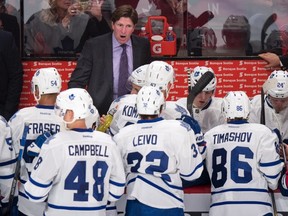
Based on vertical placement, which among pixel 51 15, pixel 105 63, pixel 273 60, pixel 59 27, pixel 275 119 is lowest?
pixel 275 119

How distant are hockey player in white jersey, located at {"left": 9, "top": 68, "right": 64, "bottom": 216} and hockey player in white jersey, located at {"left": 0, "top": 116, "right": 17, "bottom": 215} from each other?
0.08 meters

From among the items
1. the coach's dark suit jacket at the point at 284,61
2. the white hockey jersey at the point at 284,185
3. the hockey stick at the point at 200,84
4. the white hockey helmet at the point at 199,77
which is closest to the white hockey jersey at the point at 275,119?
the white hockey helmet at the point at 199,77

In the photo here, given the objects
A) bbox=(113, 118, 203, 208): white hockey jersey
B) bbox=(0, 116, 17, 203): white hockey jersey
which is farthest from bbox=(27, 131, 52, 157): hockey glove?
bbox=(113, 118, 203, 208): white hockey jersey

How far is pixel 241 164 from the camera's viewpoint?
6.12 m

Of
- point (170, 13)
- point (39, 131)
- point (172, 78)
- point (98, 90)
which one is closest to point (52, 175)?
point (39, 131)

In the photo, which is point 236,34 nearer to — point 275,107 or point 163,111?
point 275,107

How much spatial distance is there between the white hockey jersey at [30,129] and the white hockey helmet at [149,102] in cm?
58

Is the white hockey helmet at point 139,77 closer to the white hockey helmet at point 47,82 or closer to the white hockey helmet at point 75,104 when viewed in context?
the white hockey helmet at point 47,82

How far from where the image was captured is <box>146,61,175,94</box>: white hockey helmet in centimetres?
633

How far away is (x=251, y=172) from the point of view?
6.12 meters

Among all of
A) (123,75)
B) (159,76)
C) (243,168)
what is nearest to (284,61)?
(123,75)

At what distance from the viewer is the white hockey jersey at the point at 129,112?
21.0ft

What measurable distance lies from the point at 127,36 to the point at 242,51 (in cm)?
143

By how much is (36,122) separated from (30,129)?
6 cm
